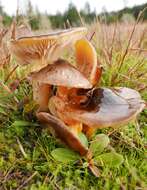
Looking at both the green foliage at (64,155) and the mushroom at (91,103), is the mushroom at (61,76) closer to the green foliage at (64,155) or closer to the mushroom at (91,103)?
the mushroom at (91,103)

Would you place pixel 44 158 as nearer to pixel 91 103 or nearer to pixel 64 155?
pixel 64 155

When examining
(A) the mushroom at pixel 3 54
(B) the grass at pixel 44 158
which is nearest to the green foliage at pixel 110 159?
(B) the grass at pixel 44 158

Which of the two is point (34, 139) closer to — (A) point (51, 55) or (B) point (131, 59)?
(A) point (51, 55)

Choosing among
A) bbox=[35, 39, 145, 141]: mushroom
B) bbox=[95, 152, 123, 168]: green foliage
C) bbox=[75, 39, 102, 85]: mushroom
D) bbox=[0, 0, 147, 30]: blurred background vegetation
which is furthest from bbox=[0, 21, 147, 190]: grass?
bbox=[0, 0, 147, 30]: blurred background vegetation

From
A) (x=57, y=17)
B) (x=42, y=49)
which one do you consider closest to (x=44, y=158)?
(x=42, y=49)

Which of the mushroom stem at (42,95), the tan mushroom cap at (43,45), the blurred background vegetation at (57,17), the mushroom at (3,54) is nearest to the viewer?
the tan mushroom cap at (43,45)

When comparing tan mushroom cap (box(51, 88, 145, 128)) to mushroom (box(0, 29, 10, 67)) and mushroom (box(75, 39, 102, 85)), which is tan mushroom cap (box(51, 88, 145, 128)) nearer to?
mushroom (box(75, 39, 102, 85))

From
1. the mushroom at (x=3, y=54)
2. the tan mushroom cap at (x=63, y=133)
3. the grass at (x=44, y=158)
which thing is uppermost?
the mushroom at (x=3, y=54)

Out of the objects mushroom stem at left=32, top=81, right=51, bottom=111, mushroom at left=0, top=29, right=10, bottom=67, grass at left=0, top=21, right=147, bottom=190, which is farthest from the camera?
mushroom at left=0, top=29, right=10, bottom=67

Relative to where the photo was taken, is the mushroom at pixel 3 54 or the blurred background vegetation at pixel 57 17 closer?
the mushroom at pixel 3 54
